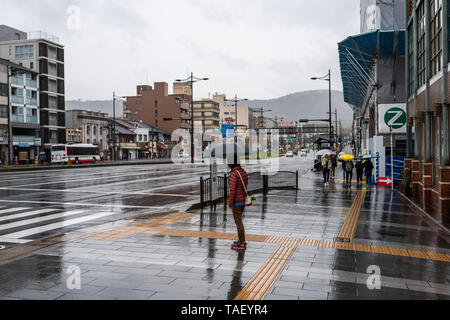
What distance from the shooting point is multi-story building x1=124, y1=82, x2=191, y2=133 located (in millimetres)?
107375

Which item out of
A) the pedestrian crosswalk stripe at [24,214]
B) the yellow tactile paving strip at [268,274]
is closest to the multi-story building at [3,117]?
the pedestrian crosswalk stripe at [24,214]

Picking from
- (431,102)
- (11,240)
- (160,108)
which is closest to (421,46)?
(431,102)

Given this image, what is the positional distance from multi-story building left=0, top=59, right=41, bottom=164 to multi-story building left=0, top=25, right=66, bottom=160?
2.00m

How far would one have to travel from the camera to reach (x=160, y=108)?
357ft

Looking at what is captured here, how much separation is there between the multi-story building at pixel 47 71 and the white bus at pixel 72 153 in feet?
26.3

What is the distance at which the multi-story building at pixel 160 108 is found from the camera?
10738cm

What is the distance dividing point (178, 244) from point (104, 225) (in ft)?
10.3

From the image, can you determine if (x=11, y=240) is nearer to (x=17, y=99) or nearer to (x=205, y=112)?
(x=17, y=99)

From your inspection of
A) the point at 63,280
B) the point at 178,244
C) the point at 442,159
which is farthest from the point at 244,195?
the point at 442,159

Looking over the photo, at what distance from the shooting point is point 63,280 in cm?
582

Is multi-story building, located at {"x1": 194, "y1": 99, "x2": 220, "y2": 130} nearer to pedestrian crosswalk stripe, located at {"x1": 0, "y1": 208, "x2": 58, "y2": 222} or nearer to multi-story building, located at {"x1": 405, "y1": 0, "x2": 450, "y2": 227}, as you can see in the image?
multi-story building, located at {"x1": 405, "y1": 0, "x2": 450, "y2": 227}

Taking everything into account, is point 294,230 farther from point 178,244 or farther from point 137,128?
point 137,128

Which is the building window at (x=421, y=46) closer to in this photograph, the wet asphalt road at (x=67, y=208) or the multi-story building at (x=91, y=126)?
the wet asphalt road at (x=67, y=208)

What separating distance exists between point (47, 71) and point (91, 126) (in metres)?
14.1
